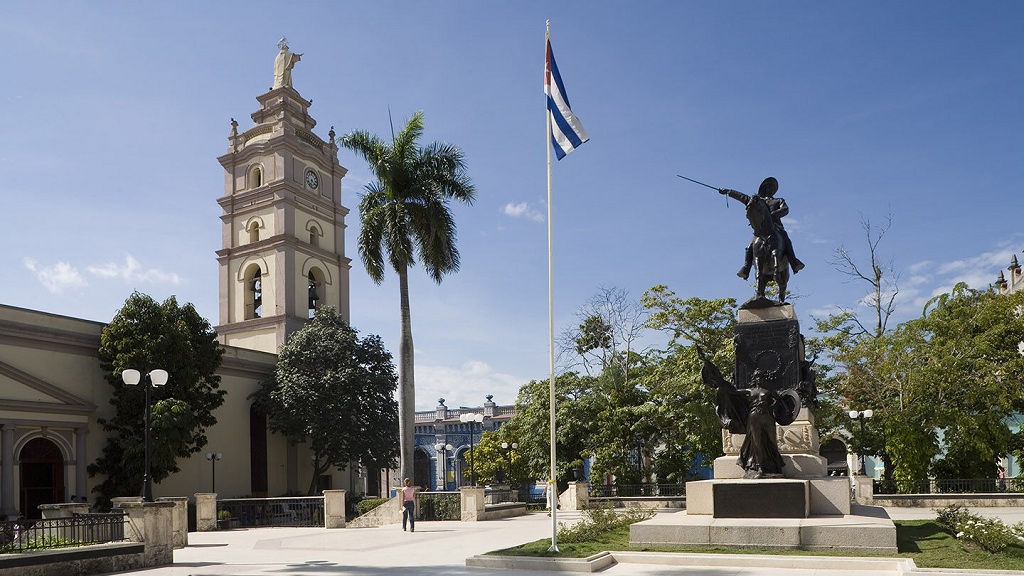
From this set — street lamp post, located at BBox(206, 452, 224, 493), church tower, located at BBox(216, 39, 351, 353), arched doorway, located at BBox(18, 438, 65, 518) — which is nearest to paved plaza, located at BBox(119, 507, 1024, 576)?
arched doorway, located at BBox(18, 438, 65, 518)

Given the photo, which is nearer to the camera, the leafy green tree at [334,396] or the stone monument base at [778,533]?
the stone monument base at [778,533]

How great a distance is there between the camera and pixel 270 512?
30.5 meters

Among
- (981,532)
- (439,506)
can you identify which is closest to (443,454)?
(439,506)

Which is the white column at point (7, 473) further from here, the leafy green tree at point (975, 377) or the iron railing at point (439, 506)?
the leafy green tree at point (975, 377)

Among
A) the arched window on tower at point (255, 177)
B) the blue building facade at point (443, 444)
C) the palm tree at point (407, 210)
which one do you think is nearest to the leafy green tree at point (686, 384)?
the palm tree at point (407, 210)

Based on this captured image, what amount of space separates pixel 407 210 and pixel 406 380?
19.6 ft

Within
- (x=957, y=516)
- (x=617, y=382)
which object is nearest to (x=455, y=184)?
(x=617, y=382)

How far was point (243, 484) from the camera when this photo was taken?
127 ft

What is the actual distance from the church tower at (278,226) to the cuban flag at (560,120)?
29547 mm

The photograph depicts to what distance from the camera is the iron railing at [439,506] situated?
27375 millimetres

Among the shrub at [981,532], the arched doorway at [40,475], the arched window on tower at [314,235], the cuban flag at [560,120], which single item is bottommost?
the arched doorway at [40,475]

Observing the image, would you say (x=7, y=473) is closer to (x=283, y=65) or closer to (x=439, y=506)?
(x=439, y=506)

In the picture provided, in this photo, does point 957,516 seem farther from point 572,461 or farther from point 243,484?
point 243,484

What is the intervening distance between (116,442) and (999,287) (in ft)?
149
